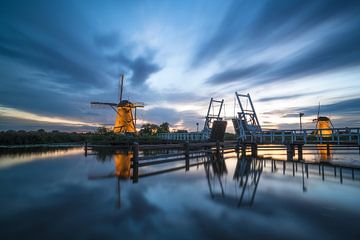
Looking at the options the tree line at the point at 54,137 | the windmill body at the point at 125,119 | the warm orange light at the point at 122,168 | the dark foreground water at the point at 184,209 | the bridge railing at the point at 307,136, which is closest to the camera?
the dark foreground water at the point at 184,209

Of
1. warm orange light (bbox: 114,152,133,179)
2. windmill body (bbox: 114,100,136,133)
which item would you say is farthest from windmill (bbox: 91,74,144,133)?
warm orange light (bbox: 114,152,133,179)

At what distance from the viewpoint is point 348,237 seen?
3.50 m

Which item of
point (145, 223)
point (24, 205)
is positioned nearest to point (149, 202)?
point (145, 223)

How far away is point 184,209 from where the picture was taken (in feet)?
16.5

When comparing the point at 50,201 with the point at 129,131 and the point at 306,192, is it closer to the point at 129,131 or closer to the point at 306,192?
the point at 306,192

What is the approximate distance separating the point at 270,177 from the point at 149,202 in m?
5.98

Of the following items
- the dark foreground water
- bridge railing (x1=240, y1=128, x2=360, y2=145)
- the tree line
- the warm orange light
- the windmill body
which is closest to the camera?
the dark foreground water

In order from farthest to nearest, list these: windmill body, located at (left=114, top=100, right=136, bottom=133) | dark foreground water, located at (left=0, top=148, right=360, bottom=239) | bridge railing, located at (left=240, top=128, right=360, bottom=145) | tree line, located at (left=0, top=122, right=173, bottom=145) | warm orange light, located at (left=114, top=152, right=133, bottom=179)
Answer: windmill body, located at (left=114, top=100, right=136, bottom=133) < tree line, located at (left=0, top=122, right=173, bottom=145) < bridge railing, located at (left=240, top=128, right=360, bottom=145) < warm orange light, located at (left=114, top=152, right=133, bottom=179) < dark foreground water, located at (left=0, top=148, right=360, bottom=239)

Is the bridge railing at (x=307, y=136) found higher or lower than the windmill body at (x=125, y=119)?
lower

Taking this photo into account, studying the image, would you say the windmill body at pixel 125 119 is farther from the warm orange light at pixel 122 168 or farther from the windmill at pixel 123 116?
the warm orange light at pixel 122 168

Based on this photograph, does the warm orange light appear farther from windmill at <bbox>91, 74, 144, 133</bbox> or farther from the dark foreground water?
windmill at <bbox>91, 74, 144, 133</bbox>

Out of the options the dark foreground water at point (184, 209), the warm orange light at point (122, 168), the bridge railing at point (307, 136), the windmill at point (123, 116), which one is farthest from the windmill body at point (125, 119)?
the dark foreground water at point (184, 209)

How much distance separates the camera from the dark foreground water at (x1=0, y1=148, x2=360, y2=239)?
3820mm

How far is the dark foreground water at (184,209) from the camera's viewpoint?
382 cm
